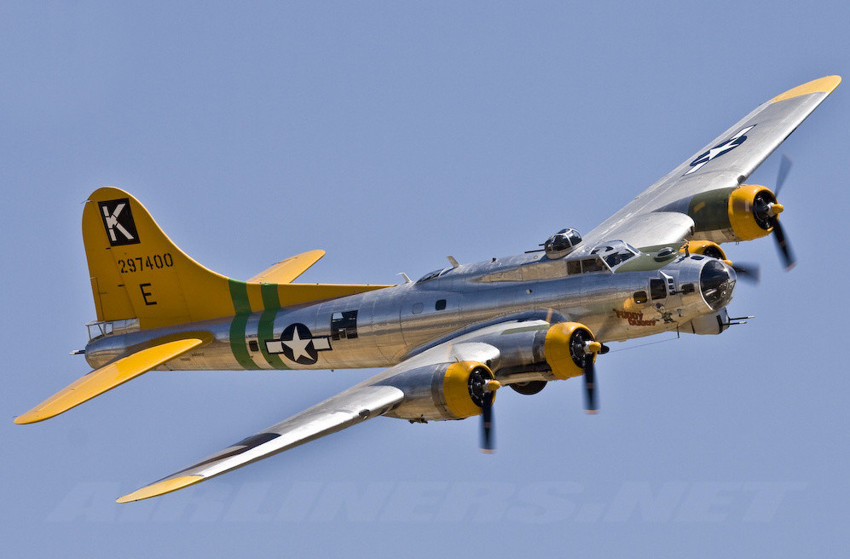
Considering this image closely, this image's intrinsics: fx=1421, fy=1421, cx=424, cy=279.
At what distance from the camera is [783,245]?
39344 millimetres

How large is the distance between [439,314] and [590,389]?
4717 mm

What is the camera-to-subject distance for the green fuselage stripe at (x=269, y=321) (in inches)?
1533

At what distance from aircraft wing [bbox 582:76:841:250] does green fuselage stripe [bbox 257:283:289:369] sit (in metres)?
8.82

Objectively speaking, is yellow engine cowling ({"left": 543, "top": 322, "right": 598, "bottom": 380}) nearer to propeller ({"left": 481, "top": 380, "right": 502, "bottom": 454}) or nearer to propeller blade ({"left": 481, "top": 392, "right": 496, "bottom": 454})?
propeller ({"left": 481, "top": 380, "right": 502, "bottom": 454})

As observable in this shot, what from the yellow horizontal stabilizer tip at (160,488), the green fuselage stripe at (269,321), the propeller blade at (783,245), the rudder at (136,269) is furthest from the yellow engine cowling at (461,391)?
the propeller blade at (783,245)

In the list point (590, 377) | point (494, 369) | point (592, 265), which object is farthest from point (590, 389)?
point (592, 265)

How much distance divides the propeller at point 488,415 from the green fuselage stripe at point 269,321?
784 cm

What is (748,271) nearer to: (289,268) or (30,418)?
(289,268)

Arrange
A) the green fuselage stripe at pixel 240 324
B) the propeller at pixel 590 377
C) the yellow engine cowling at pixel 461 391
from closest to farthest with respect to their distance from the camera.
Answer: the yellow engine cowling at pixel 461 391, the propeller at pixel 590 377, the green fuselage stripe at pixel 240 324

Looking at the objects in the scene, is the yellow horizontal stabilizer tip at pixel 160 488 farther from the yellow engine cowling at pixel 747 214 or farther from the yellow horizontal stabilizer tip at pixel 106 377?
the yellow engine cowling at pixel 747 214

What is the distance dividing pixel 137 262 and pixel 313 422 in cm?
1090

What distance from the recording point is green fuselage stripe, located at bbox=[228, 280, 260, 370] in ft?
129

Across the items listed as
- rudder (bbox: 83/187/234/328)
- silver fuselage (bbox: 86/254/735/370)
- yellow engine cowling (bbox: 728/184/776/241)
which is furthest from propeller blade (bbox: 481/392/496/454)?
rudder (bbox: 83/187/234/328)

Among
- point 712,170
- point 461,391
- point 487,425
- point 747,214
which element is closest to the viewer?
point 461,391
